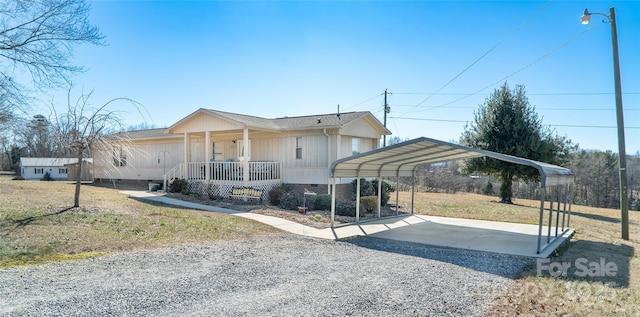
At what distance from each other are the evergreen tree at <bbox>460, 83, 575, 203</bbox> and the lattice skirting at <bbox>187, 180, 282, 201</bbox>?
45.6ft

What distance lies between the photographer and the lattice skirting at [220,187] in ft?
55.5

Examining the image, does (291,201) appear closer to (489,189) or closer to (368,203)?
(368,203)

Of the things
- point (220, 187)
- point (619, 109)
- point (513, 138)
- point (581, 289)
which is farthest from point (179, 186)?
point (513, 138)

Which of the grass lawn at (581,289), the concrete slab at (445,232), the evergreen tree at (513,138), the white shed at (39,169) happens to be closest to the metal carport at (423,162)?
the concrete slab at (445,232)

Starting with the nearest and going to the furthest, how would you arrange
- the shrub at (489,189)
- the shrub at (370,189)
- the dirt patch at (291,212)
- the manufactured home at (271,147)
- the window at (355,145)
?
the dirt patch at (291,212) < the manufactured home at (271,147) < the shrub at (370,189) < the window at (355,145) < the shrub at (489,189)

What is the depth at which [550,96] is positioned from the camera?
78.9ft

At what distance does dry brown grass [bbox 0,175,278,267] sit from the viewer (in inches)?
283

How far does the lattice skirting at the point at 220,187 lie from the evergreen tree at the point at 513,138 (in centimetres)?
1391

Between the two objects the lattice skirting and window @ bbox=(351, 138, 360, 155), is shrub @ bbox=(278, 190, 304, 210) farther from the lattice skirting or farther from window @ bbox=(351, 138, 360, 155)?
window @ bbox=(351, 138, 360, 155)

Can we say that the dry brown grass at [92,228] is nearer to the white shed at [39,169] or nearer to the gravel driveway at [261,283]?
the gravel driveway at [261,283]

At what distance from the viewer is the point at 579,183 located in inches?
1550

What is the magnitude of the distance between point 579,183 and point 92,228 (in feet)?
151

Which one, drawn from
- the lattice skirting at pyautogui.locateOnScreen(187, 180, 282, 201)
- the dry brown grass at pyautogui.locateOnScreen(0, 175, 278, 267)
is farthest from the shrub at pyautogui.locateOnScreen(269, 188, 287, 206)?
the dry brown grass at pyautogui.locateOnScreen(0, 175, 278, 267)

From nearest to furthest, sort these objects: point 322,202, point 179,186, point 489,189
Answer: point 322,202 → point 179,186 → point 489,189
